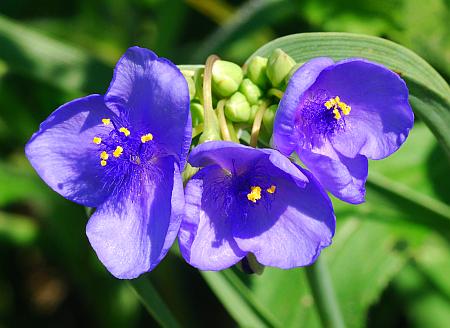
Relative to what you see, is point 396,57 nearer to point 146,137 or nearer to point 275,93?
point 275,93

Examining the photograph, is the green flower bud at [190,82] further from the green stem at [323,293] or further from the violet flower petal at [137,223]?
the green stem at [323,293]

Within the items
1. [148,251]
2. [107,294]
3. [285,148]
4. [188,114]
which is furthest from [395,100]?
[107,294]

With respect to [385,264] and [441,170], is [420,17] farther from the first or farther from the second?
[385,264]

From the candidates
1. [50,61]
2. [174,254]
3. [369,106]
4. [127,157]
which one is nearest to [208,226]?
[127,157]

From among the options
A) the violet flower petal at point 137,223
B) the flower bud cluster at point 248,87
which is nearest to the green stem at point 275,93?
the flower bud cluster at point 248,87

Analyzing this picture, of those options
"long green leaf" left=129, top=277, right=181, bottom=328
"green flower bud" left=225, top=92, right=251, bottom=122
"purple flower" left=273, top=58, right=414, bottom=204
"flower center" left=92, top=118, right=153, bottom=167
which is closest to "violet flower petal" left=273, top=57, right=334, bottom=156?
"purple flower" left=273, top=58, right=414, bottom=204
